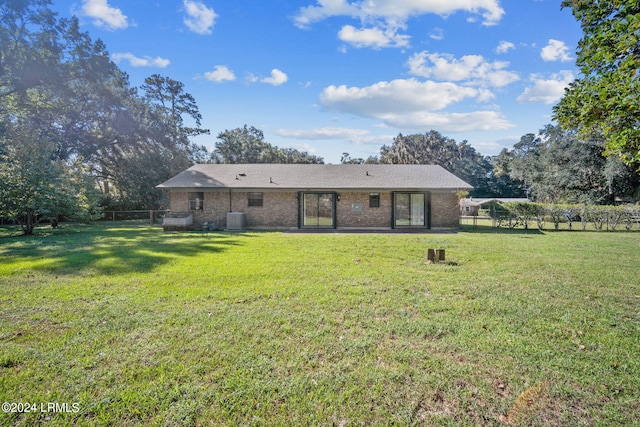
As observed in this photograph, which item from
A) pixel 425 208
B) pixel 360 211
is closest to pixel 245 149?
pixel 360 211

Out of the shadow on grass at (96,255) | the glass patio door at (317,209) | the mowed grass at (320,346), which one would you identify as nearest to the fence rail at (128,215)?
the glass patio door at (317,209)

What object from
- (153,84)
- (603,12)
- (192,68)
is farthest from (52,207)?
(153,84)

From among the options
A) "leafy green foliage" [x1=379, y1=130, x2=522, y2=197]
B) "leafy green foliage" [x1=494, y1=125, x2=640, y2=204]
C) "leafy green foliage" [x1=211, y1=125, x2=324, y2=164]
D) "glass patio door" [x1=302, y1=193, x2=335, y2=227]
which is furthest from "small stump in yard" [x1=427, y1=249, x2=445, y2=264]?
"leafy green foliage" [x1=379, y1=130, x2=522, y2=197]

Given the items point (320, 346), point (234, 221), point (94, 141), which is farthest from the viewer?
point (94, 141)

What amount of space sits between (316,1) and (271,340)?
12.4 meters

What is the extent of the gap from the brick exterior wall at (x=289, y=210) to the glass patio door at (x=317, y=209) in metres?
0.48

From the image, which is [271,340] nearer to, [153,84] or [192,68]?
[192,68]

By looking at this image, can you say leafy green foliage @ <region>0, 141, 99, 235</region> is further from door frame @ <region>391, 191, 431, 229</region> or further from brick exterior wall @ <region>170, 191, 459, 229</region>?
door frame @ <region>391, 191, 431, 229</region>

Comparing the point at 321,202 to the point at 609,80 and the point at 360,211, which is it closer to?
the point at 360,211

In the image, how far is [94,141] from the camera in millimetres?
26484

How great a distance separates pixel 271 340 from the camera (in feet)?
11.9

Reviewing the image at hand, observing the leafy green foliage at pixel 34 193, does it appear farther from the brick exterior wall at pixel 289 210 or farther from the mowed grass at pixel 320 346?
the mowed grass at pixel 320 346

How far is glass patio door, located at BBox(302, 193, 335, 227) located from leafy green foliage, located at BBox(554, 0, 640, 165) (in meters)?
13.2

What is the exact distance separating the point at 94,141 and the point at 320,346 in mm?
31042
